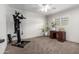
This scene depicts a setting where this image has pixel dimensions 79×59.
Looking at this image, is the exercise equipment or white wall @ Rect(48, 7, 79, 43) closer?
the exercise equipment

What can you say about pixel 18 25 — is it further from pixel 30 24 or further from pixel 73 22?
pixel 73 22

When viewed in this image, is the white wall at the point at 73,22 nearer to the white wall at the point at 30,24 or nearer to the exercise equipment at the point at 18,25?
the white wall at the point at 30,24

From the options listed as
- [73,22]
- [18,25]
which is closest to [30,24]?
[18,25]

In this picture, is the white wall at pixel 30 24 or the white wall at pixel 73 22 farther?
the white wall at pixel 73 22

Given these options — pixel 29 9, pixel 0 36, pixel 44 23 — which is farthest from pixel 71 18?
pixel 0 36

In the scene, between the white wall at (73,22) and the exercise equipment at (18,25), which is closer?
the exercise equipment at (18,25)

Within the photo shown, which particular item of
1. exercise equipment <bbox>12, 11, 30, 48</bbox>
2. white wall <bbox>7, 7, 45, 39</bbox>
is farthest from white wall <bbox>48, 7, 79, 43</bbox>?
exercise equipment <bbox>12, 11, 30, 48</bbox>

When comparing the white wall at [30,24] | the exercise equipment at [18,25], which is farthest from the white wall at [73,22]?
the exercise equipment at [18,25]

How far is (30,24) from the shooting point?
5.93ft

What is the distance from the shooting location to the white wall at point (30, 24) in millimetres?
1650

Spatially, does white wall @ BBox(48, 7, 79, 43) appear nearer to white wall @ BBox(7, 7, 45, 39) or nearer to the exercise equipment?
white wall @ BBox(7, 7, 45, 39)

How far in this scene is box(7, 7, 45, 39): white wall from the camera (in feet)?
5.41

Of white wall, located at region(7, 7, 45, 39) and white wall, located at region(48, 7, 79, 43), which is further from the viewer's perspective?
white wall, located at region(48, 7, 79, 43)
